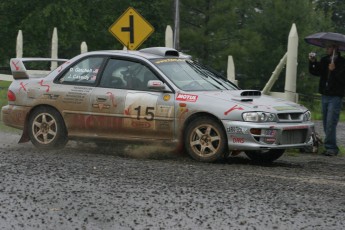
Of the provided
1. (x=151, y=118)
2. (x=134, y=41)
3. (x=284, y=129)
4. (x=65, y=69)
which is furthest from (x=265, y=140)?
(x=134, y=41)

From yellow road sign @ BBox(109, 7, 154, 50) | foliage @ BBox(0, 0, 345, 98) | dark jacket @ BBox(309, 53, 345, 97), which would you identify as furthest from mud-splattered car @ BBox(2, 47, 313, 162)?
foliage @ BBox(0, 0, 345, 98)

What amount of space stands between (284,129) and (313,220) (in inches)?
150

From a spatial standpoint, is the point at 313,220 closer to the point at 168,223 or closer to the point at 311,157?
the point at 168,223

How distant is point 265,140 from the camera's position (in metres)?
9.84

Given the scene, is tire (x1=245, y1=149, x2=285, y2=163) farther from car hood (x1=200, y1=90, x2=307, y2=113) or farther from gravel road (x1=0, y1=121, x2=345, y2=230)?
car hood (x1=200, y1=90, x2=307, y2=113)

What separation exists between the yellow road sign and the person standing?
17.6 feet

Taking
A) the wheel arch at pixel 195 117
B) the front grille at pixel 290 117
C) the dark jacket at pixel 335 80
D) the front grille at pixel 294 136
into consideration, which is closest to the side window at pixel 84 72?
the wheel arch at pixel 195 117

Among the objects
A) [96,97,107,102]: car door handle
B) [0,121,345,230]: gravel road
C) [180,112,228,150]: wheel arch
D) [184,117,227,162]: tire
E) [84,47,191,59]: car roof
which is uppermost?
[84,47,191,59]: car roof

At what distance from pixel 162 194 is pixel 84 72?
4467 millimetres

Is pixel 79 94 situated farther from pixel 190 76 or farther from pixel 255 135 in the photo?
pixel 255 135

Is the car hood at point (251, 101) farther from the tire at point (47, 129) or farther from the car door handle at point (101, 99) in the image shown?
the tire at point (47, 129)

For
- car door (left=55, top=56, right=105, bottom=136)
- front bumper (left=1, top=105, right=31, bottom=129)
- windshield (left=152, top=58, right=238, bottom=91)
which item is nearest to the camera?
windshield (left=152, top=58, right=238, bottom=91)

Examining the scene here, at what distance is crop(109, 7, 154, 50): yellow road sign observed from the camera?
16578 millimetres

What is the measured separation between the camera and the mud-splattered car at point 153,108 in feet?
32.6
